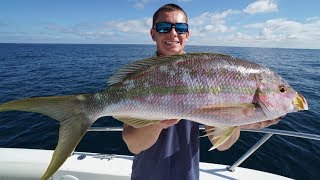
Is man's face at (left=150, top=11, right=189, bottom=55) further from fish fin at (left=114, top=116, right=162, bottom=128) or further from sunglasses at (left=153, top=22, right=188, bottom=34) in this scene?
fish fin at (left=114, top=116, right=162, bottom=128)

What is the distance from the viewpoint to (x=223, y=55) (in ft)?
9.38

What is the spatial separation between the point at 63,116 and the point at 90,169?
264cm

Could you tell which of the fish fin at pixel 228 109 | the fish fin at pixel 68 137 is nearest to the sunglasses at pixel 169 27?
the fish fin at pixel 228 109

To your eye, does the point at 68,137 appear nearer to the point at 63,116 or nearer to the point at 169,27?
the point at 63,116

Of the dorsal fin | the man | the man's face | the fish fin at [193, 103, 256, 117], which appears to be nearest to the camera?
the fish fin at [193, 103, 256, 117]

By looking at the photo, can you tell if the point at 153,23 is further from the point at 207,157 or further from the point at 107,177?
the point at 207,157

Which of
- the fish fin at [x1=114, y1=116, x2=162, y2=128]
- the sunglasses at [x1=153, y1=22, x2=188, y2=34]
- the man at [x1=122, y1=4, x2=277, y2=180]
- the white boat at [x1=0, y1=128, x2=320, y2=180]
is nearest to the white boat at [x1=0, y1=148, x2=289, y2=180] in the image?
the white boat at [x1=0, y1=128, x2=320, y2=180]

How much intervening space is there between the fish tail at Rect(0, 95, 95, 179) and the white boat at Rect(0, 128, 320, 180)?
2.46m

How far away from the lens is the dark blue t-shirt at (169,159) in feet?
10.4

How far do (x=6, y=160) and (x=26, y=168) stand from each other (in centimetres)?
42

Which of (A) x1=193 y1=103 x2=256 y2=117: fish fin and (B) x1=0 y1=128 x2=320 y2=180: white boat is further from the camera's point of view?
(B) x1=0 y1=128 x2=320 y2=180: white boat

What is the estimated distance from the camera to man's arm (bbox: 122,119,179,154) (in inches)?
113

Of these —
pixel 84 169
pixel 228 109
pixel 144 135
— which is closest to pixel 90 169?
pixel 84 169

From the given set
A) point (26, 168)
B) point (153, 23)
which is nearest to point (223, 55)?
point (153, 23)
